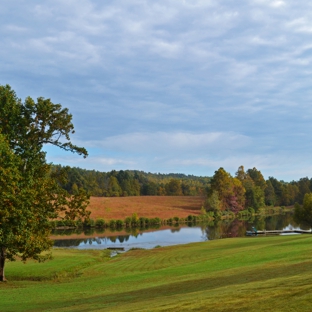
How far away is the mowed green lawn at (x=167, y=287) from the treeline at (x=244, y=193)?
3106 inches

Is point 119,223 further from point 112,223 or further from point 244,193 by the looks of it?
point 244,193

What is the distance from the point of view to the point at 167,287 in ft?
54.0

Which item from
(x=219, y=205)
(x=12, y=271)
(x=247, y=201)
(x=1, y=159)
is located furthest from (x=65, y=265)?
(x=247, y=201)

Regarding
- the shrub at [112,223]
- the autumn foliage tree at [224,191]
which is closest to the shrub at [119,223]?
the shrub at [112,223]

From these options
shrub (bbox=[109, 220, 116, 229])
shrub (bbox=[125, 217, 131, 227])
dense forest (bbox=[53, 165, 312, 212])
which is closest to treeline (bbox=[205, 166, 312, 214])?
dense forest (bbox=[53, 165, 312, 212])

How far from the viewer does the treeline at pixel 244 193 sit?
112225 mm

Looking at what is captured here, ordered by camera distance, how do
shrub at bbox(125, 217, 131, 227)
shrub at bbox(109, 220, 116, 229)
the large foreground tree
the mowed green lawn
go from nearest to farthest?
the mowed green lawn < the large foreground tree < shrub at bbox(109, 220, 116, 229) < shrub at bbox(125, 217, 131, 227)

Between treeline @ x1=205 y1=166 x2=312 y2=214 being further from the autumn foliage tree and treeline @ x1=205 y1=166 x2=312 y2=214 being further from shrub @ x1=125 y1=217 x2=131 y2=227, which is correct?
shrub @ x1=125 y1=217 x2=131 y2=227

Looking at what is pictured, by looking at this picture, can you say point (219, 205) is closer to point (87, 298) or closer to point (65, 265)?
point (65, 265)

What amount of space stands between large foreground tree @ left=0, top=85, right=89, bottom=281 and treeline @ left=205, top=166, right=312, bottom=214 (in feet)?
279

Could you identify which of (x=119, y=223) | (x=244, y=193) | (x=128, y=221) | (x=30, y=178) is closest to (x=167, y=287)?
(x=30, y=178)

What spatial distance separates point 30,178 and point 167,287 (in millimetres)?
11350

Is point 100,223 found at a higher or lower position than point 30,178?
lower

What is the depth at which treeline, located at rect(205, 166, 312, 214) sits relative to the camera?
112 metres
